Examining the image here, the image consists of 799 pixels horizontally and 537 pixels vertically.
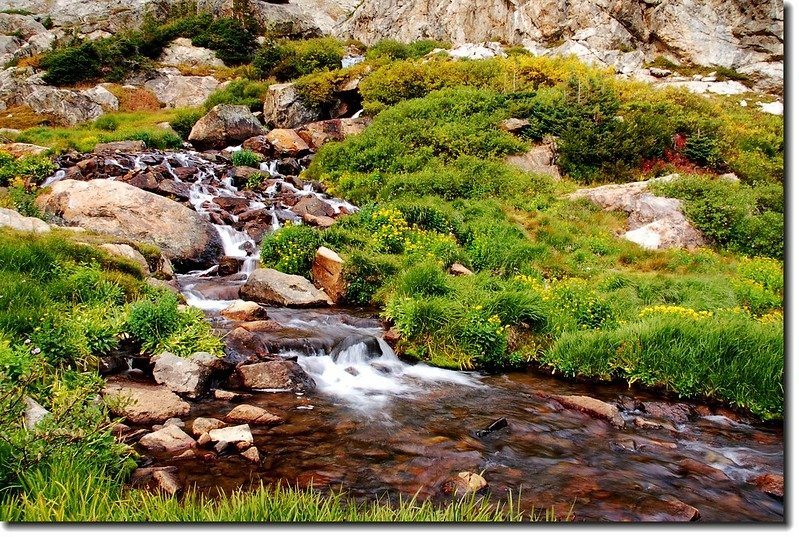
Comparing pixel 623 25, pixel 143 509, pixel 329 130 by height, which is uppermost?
pixel 623 25

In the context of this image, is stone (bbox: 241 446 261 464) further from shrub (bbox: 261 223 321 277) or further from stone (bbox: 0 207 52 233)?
shrub (bbox: 261 223 321 277)

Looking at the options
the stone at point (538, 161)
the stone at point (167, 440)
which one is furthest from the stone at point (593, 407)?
the stone at point (538, 161)

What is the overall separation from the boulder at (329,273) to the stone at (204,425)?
5.59 m

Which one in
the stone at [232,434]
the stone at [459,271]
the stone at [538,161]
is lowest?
the stone at [459,271]

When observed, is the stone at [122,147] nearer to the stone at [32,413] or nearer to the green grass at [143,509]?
the stone at [32,413]

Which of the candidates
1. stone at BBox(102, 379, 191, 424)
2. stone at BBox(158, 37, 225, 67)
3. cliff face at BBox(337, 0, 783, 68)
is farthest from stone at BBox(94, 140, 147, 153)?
cliff face at BBox(337, 0, 783, 68)

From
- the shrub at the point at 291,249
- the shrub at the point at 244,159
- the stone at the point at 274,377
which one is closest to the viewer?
the stone at the point at 274,377

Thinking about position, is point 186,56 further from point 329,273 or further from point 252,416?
point 252,416

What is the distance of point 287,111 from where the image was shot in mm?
26141

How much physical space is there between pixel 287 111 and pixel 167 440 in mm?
23658

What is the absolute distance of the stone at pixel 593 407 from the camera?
20.2 feet

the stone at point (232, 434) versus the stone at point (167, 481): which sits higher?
the stone at point (167, 481)

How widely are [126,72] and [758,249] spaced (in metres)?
37.2

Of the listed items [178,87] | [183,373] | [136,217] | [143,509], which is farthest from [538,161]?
[178,87]
